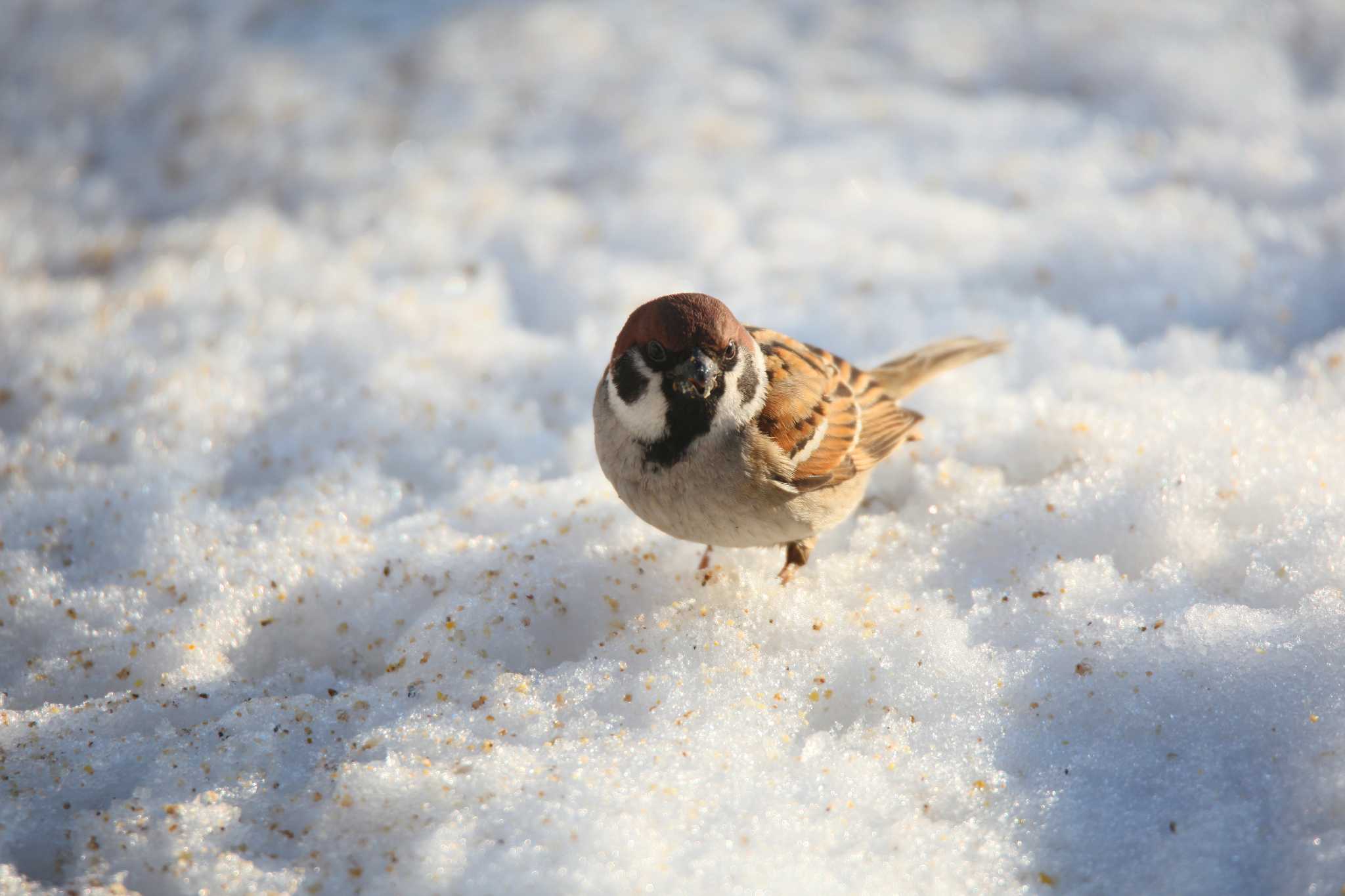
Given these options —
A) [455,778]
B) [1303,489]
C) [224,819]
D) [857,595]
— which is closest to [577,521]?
[857,595]

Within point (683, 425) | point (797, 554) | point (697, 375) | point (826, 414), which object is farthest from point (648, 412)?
point (797, 554)

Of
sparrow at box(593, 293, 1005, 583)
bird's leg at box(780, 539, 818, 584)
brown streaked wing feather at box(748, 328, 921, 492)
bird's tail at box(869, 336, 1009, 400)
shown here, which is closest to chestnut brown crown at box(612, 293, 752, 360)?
sparrow at box(593, 293, 1005, 583)

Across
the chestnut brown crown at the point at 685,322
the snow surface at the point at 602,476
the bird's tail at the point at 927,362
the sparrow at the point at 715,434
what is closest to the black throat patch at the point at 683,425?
the sparrow at the point at 715,434

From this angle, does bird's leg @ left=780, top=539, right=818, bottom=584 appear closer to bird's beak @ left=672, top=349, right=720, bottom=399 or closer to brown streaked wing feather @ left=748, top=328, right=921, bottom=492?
brown streaked wing feather @ left=748, top=328, right=921, bottom=492

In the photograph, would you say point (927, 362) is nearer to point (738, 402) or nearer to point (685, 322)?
point (738, 402)

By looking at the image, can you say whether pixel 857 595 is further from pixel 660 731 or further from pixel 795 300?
pixel 795 300

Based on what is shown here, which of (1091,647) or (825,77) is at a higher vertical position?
(825,77)
